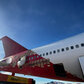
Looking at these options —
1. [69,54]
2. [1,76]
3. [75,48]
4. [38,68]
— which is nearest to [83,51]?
[75,48]

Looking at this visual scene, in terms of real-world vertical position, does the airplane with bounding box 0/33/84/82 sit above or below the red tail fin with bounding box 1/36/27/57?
below

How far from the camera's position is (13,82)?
5.45 meters

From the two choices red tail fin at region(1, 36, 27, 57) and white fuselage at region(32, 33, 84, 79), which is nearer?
white fuselage at region(32, 33, 84, 79)

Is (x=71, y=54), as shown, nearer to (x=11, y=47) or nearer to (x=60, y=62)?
(x=60, y=62)

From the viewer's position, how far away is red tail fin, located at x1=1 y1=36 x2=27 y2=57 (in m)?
13.8

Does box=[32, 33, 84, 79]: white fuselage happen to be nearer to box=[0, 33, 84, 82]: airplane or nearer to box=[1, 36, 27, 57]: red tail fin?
box=[0, 33, 84, 82]: airplane

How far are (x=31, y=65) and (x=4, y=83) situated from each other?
159 inches

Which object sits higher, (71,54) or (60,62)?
(71,54)

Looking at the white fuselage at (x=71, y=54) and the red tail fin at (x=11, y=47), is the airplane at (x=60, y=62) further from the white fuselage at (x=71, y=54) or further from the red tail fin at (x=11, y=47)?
the red tail fin at (x=11, y=47)

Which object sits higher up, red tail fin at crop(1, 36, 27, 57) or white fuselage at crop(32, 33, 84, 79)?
red tail fin at crop(1, 36, 27, 57)

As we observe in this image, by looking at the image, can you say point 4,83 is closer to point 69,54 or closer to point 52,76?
point 52,76

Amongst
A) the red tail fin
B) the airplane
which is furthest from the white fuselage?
the red tail fin

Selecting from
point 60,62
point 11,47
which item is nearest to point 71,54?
point 60,62

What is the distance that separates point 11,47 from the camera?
14.2 m
